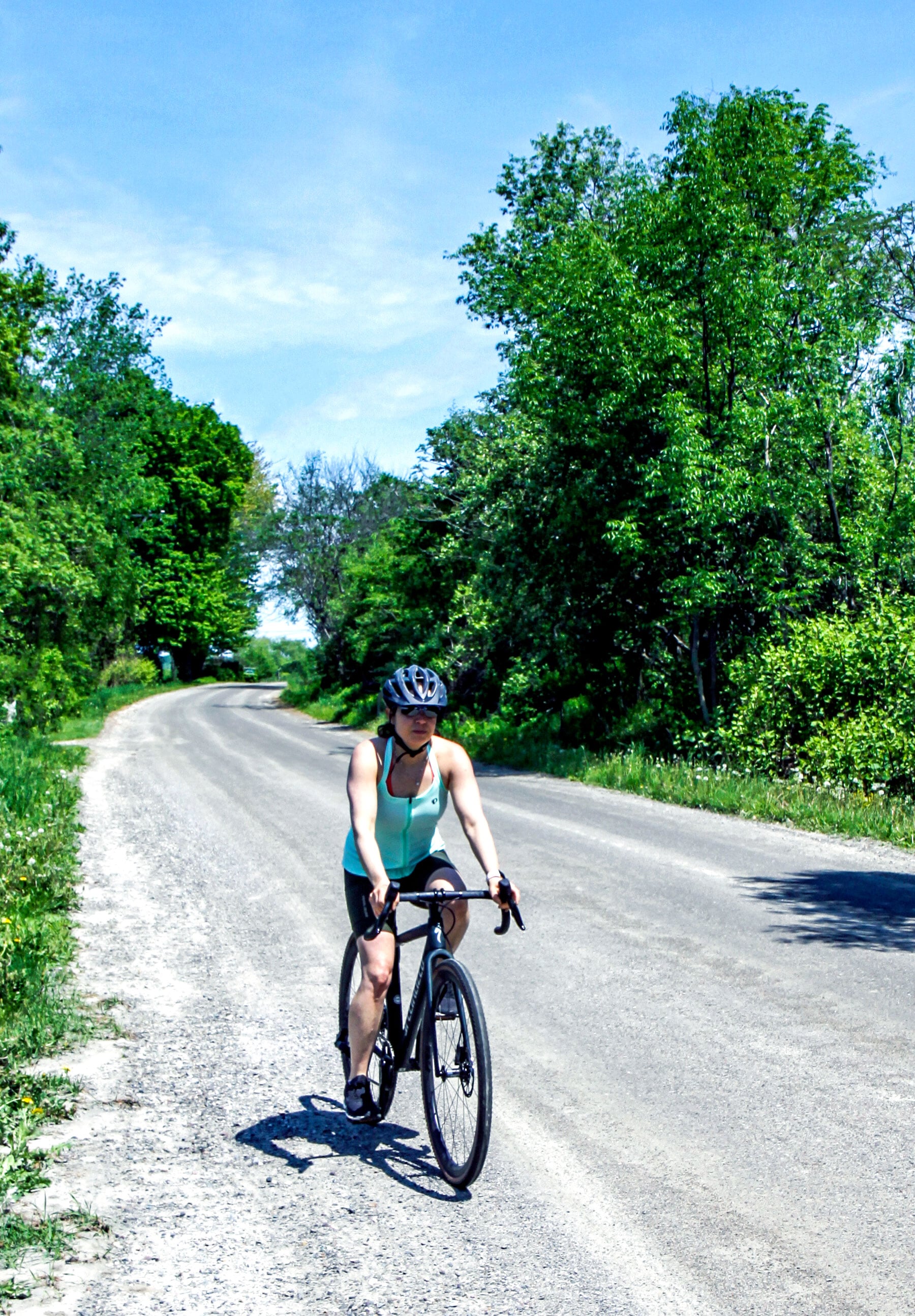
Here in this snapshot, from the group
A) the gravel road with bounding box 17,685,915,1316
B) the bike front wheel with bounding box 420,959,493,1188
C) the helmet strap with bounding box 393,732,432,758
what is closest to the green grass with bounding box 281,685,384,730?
the gravel road with bounding box 17,685,915,1316

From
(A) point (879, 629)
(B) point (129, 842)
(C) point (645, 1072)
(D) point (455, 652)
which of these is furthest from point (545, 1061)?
(D) point (455, 652)

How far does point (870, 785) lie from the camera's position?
17500 mm

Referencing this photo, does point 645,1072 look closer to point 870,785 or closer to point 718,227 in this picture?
point 870,785

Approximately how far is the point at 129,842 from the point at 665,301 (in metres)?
14.2

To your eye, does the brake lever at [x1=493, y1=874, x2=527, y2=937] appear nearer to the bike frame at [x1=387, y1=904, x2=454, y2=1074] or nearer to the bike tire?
the bike frame at [x1=387, y1=904, x2=454, y2=1074]

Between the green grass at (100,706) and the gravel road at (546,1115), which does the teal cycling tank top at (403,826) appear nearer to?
the gravel road at (546,1115)

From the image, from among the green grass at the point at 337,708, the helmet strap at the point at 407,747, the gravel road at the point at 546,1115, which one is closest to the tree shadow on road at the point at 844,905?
the gravel road at the point at 546,1115

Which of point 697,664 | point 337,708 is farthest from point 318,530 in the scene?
point 697,664

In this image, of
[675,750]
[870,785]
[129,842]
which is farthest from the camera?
[675,750]

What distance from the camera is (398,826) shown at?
15.4 feet

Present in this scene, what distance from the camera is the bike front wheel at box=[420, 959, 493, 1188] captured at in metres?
4.09

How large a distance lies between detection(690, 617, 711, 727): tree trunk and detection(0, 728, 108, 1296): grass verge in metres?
12.3

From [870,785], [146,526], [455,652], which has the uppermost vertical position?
[146,526]

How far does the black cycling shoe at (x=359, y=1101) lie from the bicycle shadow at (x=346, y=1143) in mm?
127
